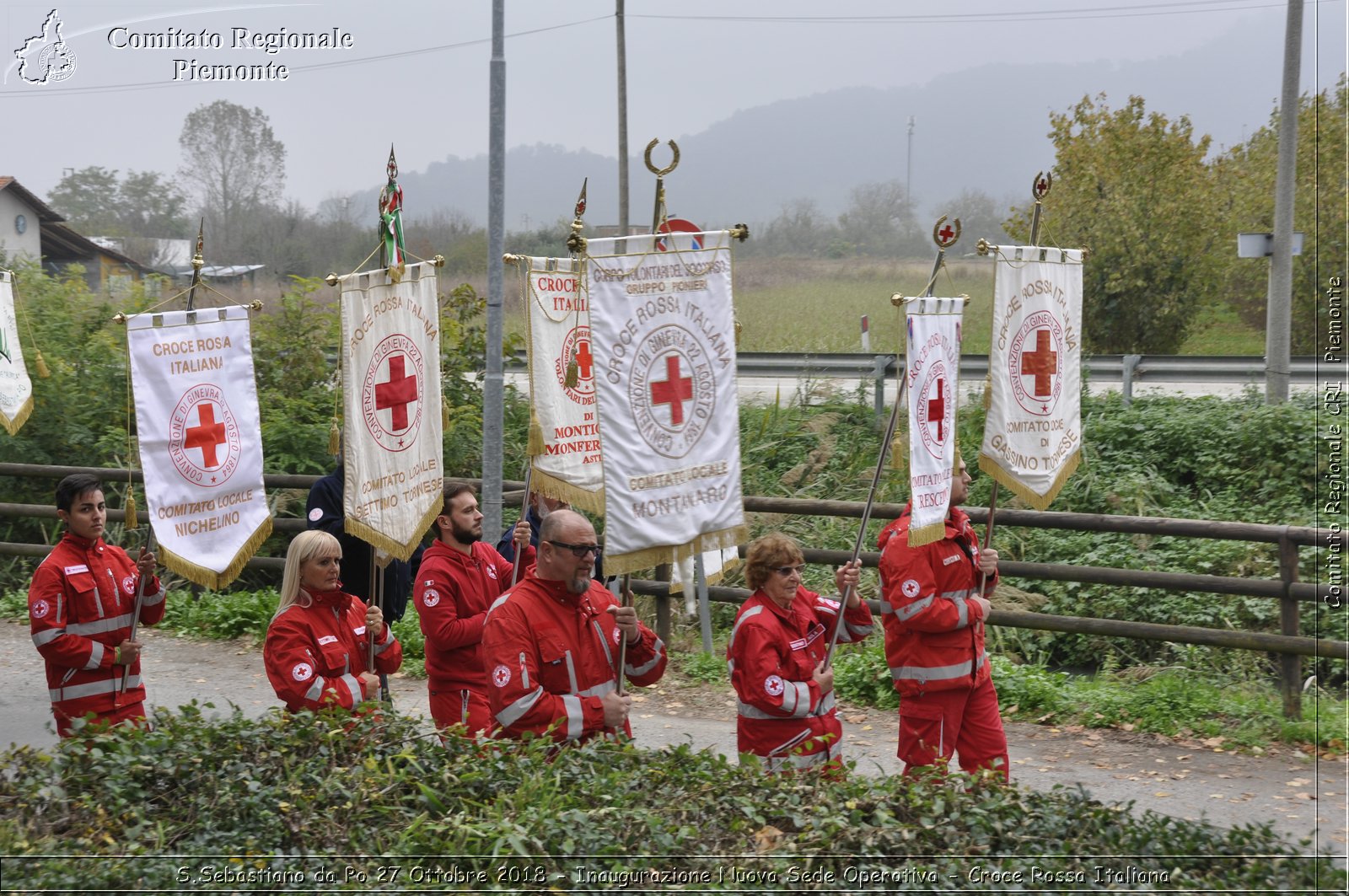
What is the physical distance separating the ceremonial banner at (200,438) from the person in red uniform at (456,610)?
92cm

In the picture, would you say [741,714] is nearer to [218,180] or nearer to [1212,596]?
[1212,596]

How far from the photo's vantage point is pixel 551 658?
16.6ft

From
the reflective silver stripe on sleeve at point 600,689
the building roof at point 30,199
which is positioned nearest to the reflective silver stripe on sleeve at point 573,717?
the reflective silver stripe on sleeve at point 600,689

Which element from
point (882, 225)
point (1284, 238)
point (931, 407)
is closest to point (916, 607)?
point (931, 407)

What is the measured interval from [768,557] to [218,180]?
151 ft

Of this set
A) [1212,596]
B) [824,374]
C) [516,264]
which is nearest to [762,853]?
[516,264]

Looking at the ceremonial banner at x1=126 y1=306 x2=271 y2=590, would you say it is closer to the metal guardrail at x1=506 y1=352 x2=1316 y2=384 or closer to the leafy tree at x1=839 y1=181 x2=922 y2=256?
the metal guardrail at x1=506 y1=352 x2=1316 y2=384

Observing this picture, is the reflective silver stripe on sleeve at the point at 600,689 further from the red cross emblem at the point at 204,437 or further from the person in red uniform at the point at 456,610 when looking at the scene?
the red cross emblem at the point at 204,437

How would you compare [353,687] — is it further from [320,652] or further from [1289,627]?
[1289,627]

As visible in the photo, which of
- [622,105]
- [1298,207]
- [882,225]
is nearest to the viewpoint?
[1298,207]

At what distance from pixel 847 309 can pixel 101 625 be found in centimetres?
3379

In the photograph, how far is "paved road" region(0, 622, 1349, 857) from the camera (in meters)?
6.55

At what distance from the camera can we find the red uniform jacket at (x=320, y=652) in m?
5.33

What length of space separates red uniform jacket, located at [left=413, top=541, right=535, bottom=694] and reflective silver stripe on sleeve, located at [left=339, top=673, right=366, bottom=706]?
0.51 meters
